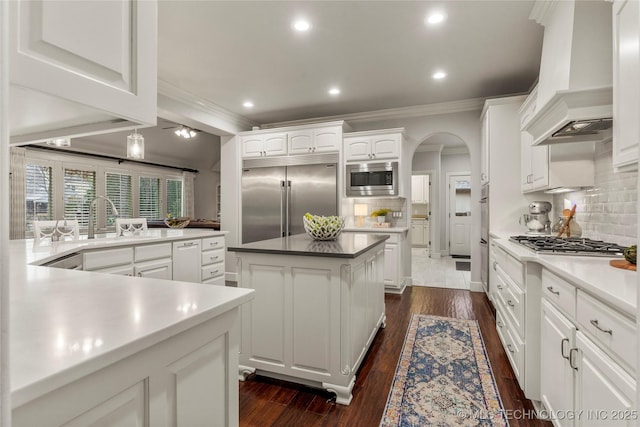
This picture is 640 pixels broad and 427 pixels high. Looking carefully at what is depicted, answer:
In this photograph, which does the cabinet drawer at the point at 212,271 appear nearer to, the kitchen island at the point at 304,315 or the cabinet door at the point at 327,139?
the kitchen island at the point at 304,315

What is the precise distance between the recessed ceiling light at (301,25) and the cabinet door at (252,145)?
8.42 ft

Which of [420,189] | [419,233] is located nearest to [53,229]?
[420,189]

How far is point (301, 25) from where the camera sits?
2.79m

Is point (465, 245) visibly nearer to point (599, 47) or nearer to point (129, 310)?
point (599, 47)

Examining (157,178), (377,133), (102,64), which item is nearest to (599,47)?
(102,64)

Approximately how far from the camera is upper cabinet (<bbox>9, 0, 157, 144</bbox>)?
55 cm

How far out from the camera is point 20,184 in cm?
553

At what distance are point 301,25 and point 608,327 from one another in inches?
112

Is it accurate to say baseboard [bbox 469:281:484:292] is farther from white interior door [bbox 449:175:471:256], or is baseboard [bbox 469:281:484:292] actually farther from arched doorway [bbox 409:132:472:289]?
white interior door [bbox 449:175:471:256]

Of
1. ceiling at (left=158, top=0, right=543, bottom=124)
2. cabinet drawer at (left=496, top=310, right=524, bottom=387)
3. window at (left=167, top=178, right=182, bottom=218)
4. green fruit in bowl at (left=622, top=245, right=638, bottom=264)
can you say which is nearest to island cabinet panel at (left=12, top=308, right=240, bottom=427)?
green fruit in bowl at (left=622, top=245, right=638, bottom=264)

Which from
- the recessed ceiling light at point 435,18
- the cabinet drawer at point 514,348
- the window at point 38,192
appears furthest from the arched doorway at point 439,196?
the window at point 38,192

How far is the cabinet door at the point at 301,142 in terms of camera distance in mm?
4926

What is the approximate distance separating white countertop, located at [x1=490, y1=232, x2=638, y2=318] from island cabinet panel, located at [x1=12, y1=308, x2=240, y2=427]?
116 cm

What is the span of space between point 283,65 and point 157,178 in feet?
20.0
